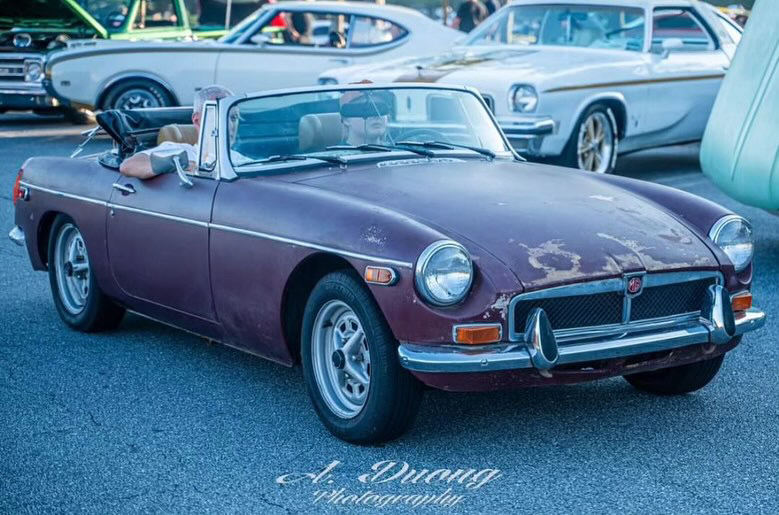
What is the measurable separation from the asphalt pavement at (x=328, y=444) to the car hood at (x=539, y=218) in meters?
0.65

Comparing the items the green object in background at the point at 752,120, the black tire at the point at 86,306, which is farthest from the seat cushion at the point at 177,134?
the green object in background at the point at 752,120

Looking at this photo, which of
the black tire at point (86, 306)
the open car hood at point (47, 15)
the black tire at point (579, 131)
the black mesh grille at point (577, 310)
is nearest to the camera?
the black mesh grille at point (577, 310)

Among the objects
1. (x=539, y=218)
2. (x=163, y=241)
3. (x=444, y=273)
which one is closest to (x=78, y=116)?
(x=163, y=241)

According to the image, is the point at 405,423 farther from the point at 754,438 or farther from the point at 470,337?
the point at 754,438

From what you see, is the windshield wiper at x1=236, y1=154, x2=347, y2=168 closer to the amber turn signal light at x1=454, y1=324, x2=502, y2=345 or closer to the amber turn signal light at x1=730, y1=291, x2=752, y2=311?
the amber turn signal light at x1=454, y1=324, x2=502, y2=345

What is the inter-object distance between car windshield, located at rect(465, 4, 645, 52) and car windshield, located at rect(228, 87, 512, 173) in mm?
5557

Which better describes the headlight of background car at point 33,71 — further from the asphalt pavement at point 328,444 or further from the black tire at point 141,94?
the asphalt pavement at point 328,444

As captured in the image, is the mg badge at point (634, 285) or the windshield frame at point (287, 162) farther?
the windshield frame at point (287, 162)

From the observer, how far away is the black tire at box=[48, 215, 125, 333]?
6.00 m

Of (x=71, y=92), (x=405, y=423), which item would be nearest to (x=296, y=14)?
(x=71, y=92)

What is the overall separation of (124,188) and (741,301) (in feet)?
9.25

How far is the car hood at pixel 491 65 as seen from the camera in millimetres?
10000

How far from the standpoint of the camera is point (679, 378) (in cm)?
486

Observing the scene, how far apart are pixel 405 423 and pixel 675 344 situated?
39.5 inches
